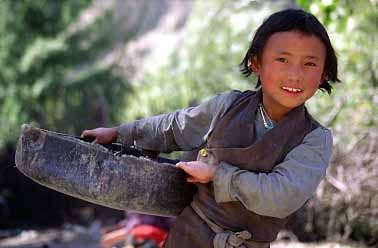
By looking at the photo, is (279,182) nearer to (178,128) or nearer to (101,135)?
(178,128)

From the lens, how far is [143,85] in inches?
405

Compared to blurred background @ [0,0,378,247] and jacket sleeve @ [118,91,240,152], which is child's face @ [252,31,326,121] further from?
blurred background @ [0,0,378,247]

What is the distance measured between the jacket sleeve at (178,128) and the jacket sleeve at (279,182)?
279 mm

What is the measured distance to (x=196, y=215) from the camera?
2.70m

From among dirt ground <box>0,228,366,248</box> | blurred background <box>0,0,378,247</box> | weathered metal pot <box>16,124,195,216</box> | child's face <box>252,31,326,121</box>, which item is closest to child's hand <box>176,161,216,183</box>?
weathered metal pot <box>16,124,195,216</box>

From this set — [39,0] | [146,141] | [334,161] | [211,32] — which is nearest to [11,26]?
[39,0]

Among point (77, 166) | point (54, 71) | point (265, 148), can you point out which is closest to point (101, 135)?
point (77, 166)

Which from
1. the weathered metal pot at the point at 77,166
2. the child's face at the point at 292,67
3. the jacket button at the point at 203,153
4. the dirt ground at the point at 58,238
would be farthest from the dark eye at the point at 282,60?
the dirt ground at the point at 58,238

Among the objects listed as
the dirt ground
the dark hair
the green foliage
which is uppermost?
the dark hair

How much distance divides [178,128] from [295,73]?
1.81ft

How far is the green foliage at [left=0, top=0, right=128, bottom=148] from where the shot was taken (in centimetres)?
1134

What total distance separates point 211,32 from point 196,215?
6900mm

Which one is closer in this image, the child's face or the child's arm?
the child's arm

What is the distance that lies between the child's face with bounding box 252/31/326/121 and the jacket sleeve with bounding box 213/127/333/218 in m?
0.17
